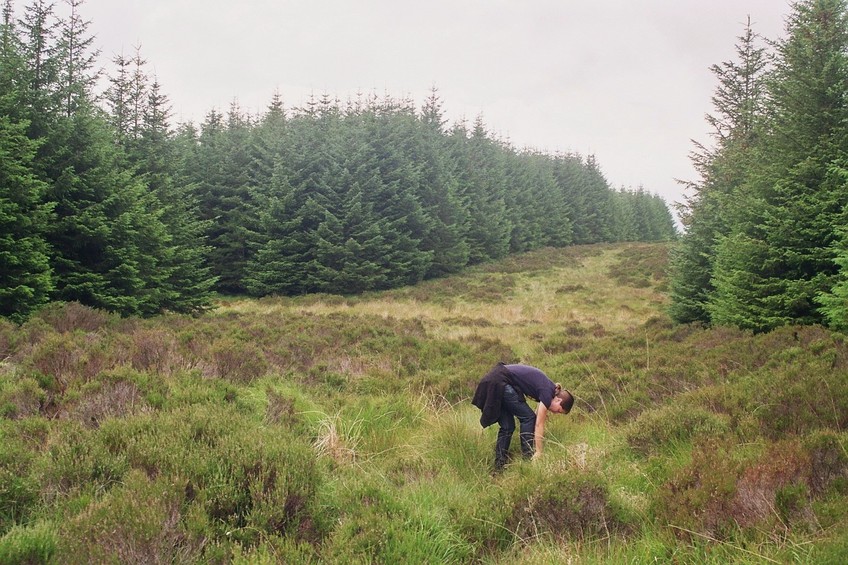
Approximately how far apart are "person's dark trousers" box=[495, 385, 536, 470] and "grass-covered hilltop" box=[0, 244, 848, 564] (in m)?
0.21

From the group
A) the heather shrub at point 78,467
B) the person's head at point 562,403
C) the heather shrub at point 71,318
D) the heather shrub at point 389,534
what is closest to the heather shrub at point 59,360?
the heather shrub at point 71,318

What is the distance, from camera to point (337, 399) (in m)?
7.18

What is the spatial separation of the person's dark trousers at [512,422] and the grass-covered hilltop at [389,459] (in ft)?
0.67

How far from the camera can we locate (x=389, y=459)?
5.23 metres

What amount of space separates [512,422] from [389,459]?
1.43 meters

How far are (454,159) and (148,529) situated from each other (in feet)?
118

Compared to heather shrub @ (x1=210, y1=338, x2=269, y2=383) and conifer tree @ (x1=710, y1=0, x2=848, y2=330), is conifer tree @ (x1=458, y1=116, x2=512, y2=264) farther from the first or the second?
heather shrub @ (x1=210, y1=338, x2=269, y2=383)

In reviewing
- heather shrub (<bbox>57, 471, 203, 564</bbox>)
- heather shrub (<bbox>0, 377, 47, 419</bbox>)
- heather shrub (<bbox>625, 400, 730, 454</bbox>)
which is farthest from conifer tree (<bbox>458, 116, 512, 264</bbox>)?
heather shrub (<bbox>57, 471, 203, 564</bbox>)

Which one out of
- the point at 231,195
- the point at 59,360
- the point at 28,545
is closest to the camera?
the point at 28,545

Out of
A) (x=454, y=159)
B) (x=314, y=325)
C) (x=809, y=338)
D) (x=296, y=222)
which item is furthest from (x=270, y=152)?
(x=809, y=338)

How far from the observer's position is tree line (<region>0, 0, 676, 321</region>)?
1189 centimetres

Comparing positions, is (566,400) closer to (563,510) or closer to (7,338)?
(563,510)

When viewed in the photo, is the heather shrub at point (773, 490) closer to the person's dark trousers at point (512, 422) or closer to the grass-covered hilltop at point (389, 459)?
the grass-covered hilltop at point (389, 459)

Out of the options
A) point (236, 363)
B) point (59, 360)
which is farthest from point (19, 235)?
point (236, 363)
